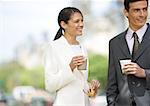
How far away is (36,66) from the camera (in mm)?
9023

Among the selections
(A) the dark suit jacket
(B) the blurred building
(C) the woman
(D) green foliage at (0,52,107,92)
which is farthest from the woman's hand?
(B) the blurred building

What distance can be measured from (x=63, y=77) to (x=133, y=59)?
1.49 feet

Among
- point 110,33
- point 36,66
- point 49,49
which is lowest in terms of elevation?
point 36,66

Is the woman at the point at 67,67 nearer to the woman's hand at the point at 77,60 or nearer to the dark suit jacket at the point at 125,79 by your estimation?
the woman's hand at the point at 77,60

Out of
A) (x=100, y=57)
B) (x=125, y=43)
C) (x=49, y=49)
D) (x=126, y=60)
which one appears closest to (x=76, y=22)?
(x=49, y=49)

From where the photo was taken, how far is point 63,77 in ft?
7.75

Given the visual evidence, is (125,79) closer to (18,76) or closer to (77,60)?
(77,60)

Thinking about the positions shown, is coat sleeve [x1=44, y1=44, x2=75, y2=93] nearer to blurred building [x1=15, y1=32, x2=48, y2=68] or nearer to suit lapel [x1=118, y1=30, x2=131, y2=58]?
suit lapel [x1=118, y1=30, x2=131, y2=58]

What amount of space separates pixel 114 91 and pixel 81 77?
0.90 feet

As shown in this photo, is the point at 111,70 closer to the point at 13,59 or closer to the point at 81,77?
the point at 81,77

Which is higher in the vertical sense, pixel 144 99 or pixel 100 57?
pixel 144 99

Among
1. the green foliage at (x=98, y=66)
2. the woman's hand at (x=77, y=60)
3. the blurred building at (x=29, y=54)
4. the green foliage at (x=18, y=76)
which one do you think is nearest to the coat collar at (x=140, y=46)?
the woman's hand at (x=77, y=60)

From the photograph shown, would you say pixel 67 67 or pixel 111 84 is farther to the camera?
pixel 67 67

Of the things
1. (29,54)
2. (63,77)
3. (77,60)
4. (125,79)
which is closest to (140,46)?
(125,79)
